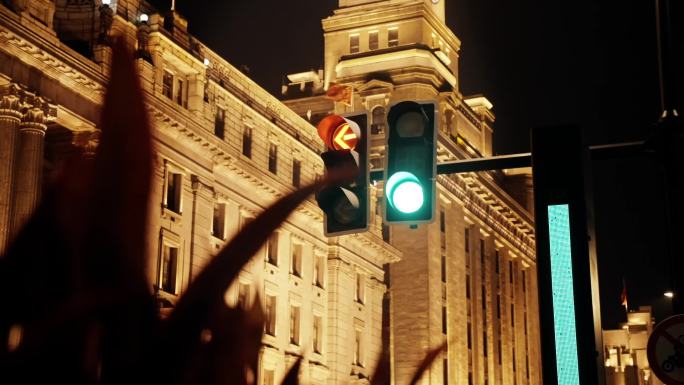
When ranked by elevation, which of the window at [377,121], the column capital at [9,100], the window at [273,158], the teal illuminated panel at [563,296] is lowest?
the teal illuminated panel at [563,296]

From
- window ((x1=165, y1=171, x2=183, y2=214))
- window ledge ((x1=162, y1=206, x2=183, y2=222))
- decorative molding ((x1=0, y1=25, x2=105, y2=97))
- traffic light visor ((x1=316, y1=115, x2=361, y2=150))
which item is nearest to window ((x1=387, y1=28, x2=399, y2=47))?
window ((x1=165, y1=171, x2=183, y2=214))

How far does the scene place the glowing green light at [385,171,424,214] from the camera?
8859 millimetres

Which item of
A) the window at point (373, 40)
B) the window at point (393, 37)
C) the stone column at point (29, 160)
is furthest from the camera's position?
the window at point (373, 40)

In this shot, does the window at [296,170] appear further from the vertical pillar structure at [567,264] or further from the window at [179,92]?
the vertical pillar structure at [567,264]

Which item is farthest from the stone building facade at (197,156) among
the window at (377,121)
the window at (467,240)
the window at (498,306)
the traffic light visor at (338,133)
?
the window at (498,306)

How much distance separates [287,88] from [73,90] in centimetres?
4755

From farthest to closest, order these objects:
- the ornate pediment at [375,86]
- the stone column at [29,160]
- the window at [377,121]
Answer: the ornate pediment at [375,86] → the window at [377,121] → the stone column at [29,160]

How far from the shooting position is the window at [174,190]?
40500mm

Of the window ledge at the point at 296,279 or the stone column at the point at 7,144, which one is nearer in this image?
the stone column at the point at 7,144

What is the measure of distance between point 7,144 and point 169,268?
10.0 meters

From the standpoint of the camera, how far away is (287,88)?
82438mm

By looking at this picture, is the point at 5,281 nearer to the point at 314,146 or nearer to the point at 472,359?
the point at 314,146

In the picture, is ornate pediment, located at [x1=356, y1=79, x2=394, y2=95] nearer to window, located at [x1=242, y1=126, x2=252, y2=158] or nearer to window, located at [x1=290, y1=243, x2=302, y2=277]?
window, located at [x1=290, y1=243, x2=302, y2=277]

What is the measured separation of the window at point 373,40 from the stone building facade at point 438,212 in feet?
0.25
